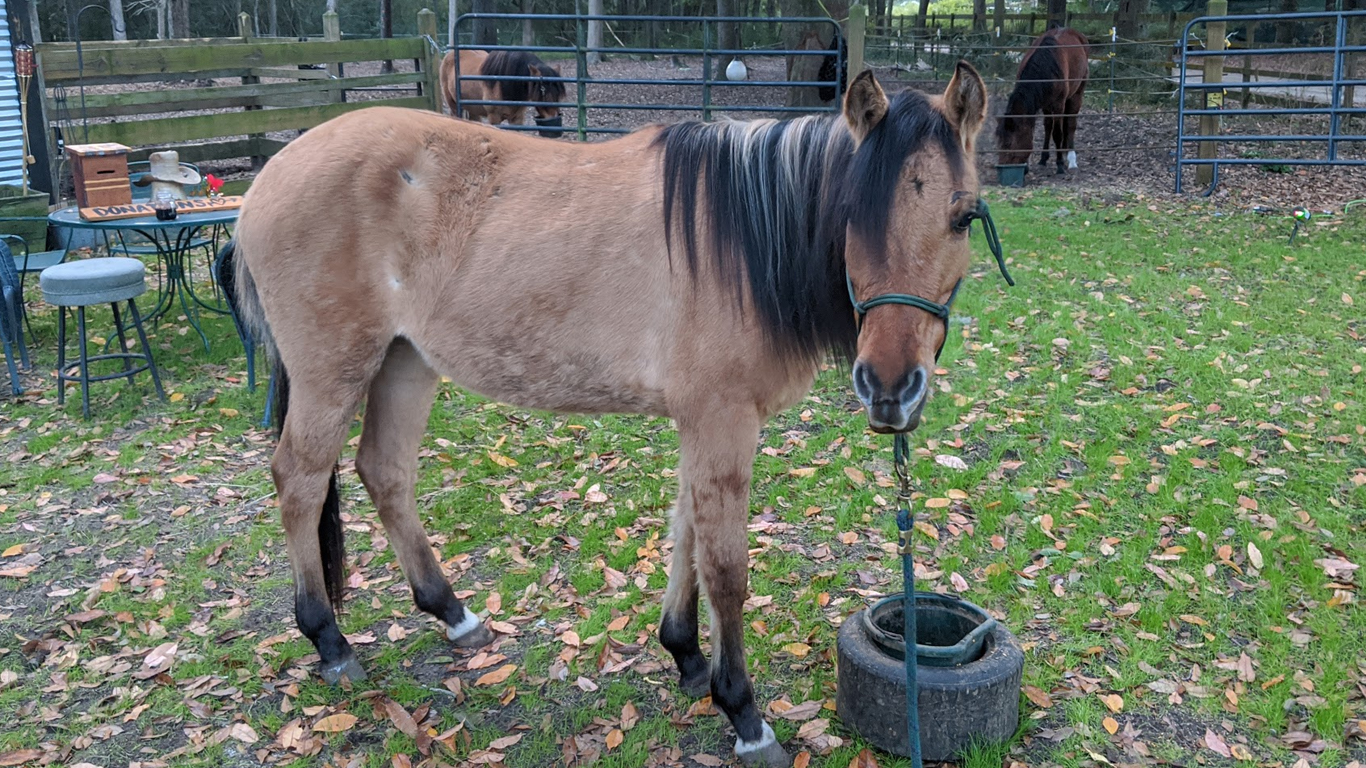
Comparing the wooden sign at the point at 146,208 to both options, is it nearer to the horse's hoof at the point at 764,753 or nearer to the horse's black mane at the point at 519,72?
the horse's hoof at the point at 764,753

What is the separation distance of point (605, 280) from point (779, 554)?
1847 millimetres

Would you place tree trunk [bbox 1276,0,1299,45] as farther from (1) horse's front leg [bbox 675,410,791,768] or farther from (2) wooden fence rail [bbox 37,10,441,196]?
(1) horse's front leg [bbox 675,410,791,768]

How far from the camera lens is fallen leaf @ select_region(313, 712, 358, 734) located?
3238 millimetres

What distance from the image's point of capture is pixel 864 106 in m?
2.50

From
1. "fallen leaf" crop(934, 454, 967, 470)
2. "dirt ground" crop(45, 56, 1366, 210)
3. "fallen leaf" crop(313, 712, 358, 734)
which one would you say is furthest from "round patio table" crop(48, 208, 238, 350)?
"fallen leaf" crop(934, 454, 967, 470)

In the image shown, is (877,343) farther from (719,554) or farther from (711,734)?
(711,734)

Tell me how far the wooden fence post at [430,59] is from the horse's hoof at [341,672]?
400 inches

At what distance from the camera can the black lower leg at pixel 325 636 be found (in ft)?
11.4

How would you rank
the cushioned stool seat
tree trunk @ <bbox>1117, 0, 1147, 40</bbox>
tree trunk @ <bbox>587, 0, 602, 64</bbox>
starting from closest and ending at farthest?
the cushioned stool seat, tree trunk @ <bbox>1117, 0, 1147, 40</bbox>, tree trunk @ <bbox>587, 0, 602, 64</bbox>

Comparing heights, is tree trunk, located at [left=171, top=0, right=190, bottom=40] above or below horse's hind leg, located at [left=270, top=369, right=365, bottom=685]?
above

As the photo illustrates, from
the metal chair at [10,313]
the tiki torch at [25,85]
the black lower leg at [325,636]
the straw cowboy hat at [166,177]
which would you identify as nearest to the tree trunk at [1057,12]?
the tiki torch at [25,85]

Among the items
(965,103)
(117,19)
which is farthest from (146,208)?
(117,19)

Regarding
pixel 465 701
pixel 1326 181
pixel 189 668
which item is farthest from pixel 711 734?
pixel 1326 181

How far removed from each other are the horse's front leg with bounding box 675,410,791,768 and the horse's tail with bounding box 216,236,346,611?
56.2 inches
